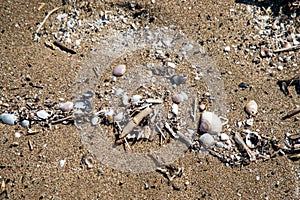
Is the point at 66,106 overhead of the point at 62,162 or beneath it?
overhead

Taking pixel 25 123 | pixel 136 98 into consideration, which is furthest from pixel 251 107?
pixel 25 123

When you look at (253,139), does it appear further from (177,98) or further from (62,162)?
(62,162)

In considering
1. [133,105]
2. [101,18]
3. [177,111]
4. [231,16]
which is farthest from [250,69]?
[101,18]

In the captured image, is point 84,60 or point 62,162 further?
point 84,60

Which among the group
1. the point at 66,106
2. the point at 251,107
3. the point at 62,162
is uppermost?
the point at 251,107

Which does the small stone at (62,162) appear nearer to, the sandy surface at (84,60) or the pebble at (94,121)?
the sandy surface at (84,60)

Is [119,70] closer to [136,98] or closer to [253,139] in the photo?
[136,98]

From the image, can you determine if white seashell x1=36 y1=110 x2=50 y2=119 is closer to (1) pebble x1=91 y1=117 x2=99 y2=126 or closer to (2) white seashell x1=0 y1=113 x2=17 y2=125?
(2) white seashell x1=0 y1=113 x2=17 y2=125

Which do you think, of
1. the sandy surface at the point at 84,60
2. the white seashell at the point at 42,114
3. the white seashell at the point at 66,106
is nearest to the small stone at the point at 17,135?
the sandy surface at the point at 84,60
